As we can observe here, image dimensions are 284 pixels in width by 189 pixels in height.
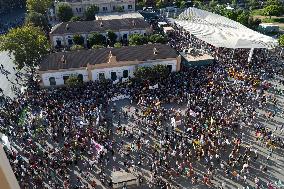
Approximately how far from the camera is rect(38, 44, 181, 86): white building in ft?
129

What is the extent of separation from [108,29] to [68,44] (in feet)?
22.1

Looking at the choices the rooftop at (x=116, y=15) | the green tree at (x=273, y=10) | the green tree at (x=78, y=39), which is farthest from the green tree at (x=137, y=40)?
the green tree at (x=273, y=10)

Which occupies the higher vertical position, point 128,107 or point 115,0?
point 115,0

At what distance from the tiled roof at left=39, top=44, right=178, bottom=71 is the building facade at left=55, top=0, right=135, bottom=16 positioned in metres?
22.6

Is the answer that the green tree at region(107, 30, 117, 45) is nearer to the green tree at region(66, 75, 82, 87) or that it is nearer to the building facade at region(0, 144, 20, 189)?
the green tree at region(66, 75, 82, 87)

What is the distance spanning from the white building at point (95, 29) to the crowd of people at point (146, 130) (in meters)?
13.9

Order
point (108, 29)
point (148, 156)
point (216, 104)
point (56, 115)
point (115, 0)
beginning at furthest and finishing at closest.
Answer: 1. point (115, 0)
2. point (108, 29)
3. point (216, 104)
4. point (56, 115)
5. point (148, 156)

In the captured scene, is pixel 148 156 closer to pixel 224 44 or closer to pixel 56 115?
pixel 56 115

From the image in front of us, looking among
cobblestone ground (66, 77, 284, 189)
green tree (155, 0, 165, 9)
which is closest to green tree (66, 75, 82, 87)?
cobblestone ground (66, 77, 284, 189)

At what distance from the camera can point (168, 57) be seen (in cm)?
4162

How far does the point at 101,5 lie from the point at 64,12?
715 cm

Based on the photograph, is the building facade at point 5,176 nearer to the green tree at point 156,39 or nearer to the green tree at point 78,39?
the green tree at point 156,39

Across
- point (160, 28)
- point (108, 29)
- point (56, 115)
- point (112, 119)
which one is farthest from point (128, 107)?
point (160, 28)

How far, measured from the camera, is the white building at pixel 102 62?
1554 inches
